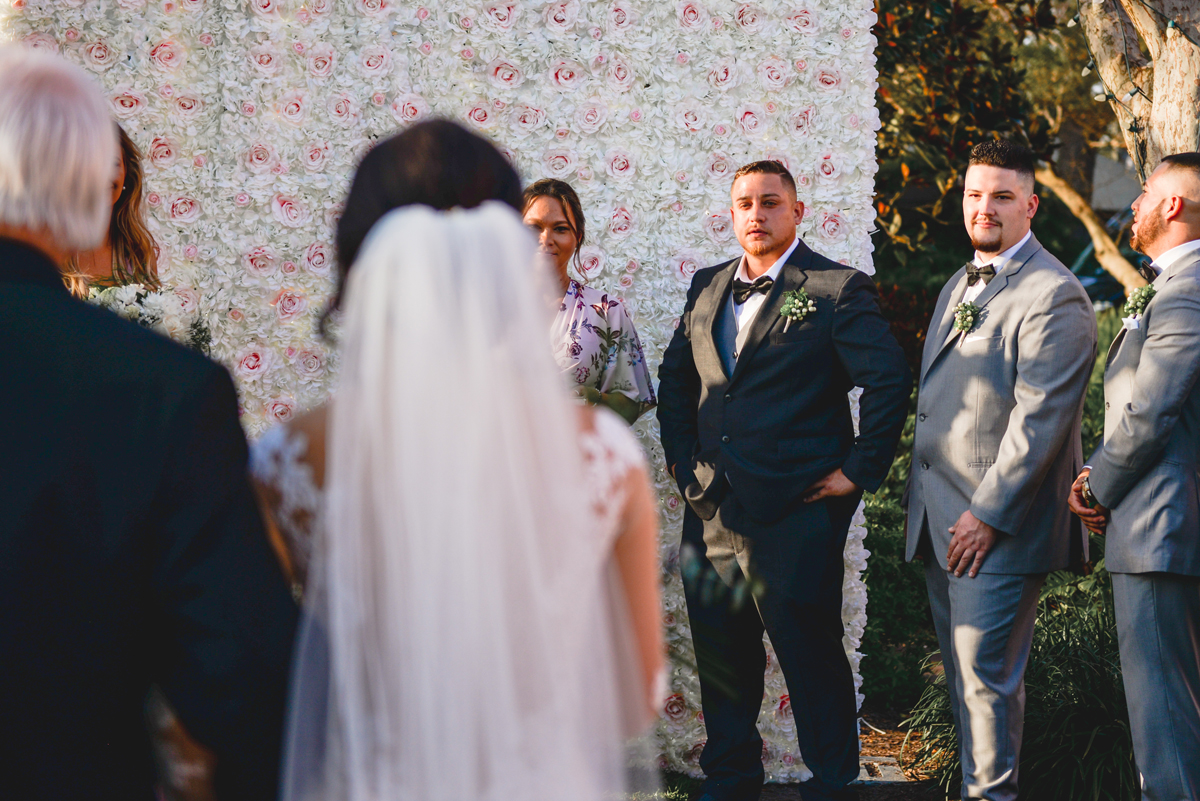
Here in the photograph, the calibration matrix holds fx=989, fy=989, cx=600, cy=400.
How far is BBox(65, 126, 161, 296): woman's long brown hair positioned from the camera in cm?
305

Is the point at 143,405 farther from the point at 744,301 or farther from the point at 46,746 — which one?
the point at 744,301

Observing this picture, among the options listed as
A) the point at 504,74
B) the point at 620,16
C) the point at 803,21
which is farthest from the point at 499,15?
the point at 803,21

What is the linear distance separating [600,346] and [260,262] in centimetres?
158

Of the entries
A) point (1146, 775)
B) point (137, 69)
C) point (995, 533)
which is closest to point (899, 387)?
point (995, 533)

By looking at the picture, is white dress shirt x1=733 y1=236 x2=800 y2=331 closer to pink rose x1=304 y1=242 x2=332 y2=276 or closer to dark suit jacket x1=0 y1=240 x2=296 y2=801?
pink rose x1=304 y1=242 x2=332 y2=276

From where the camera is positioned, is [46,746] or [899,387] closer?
[46,746]

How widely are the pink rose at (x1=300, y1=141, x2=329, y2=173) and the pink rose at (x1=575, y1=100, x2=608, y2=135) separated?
1103mm

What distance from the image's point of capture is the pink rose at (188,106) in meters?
4.26

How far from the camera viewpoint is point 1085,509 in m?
3.18

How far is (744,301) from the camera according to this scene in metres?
3.73

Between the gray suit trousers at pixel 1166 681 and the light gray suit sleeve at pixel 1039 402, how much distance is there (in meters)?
0.43

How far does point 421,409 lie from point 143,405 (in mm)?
374

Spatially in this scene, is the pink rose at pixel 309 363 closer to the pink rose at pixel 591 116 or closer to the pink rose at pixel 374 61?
the pink rose at pixel 374 61

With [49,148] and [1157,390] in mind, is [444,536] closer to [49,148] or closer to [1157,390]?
[49,148]
